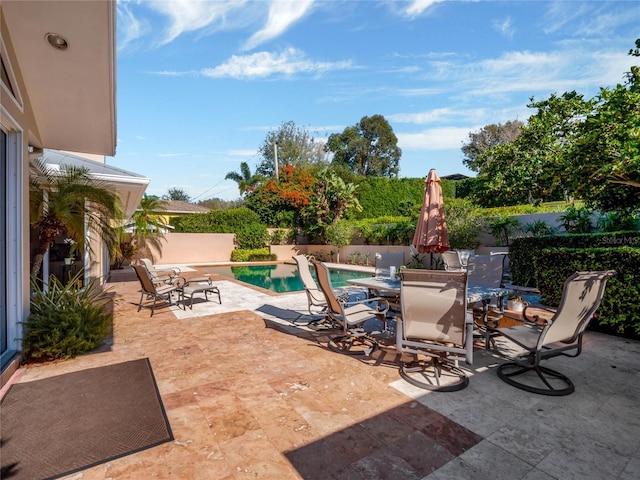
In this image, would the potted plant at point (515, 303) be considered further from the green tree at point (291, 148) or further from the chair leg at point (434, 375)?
the green tree at point (291, 148)

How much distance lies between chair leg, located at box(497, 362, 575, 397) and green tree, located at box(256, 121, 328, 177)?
33.6 m

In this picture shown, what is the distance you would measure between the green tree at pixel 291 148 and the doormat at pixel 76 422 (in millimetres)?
33691

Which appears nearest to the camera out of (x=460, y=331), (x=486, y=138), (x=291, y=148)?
(x=460, y=331)

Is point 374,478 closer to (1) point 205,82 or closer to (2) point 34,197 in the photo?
(2) point 34,197

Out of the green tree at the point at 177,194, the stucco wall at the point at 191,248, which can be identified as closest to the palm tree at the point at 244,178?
the stucco wall at the point at 191,248

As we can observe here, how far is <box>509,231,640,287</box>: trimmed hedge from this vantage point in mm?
6406

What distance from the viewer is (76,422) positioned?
2850 millimetres

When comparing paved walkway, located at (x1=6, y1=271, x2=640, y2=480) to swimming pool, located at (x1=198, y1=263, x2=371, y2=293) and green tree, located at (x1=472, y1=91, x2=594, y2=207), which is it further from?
swimming pool, located at (x1=198, y1=263, x2=371, y2=293)

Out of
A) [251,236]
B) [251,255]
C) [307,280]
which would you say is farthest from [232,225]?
[307,280]

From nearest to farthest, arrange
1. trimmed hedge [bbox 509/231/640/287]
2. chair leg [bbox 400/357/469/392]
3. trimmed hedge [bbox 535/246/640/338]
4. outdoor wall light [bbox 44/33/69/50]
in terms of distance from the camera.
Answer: chair leg [bbox 400/357/469/392] → outdoor wall light [bbox 44/33/69/50] → trimmed hedge [bbox 535/246/640/338] → trimmed hedge [bbox 509/231/640/287]

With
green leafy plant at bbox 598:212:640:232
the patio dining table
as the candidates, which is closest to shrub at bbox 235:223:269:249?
the patio dining table

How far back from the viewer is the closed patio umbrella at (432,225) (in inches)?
224

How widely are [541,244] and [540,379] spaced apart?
5.71m

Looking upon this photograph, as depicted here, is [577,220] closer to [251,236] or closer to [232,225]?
[251,236]
